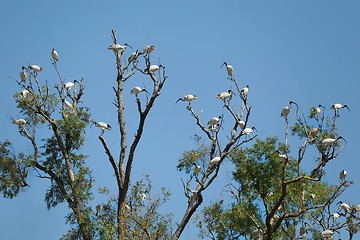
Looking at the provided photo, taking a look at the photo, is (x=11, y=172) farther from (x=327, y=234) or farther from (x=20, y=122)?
(x=327, y=234)

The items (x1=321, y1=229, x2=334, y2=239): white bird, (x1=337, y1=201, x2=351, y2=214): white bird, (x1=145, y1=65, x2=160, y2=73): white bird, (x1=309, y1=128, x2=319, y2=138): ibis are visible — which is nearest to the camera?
(x1=321, y1=229, x2=334, y2=239): white bird

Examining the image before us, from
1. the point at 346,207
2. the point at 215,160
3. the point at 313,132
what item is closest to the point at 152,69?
the point at 215,160

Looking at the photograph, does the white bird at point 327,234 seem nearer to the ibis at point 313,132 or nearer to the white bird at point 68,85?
the ibis at point 313,132

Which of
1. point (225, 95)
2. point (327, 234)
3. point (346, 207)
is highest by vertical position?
point (225, 95)

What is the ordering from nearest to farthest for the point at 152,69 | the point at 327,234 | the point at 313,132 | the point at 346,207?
the point at 327,234 < the point at 313,132 < the point at 346,207 < the point at 152,69

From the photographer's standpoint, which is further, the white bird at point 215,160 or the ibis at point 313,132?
the white bird at point 215,160

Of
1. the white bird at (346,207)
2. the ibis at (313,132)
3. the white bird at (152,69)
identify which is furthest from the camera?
the white bird at (152,69)

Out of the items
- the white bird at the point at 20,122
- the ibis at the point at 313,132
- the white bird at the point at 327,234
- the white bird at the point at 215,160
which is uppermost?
the white bird at the point at 20,122

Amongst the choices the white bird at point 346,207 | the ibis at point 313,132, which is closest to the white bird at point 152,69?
the ibis at point 313,132

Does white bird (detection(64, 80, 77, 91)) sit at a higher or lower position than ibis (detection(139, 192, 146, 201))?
higher

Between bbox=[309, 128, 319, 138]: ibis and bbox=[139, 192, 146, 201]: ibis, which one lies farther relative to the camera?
bbox=[139, 192, 146, 201]: ibis

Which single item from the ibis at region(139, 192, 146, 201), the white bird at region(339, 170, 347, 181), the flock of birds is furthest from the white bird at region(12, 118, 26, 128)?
the white bird at region(339, 170, 347, 181)

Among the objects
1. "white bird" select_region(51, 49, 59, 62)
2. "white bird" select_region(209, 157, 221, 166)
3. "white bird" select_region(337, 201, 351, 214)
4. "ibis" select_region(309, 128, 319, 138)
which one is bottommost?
"white bird" select_region(337, 201, 351, 214)

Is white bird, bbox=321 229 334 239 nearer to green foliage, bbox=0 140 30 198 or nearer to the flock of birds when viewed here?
the flock of birds
